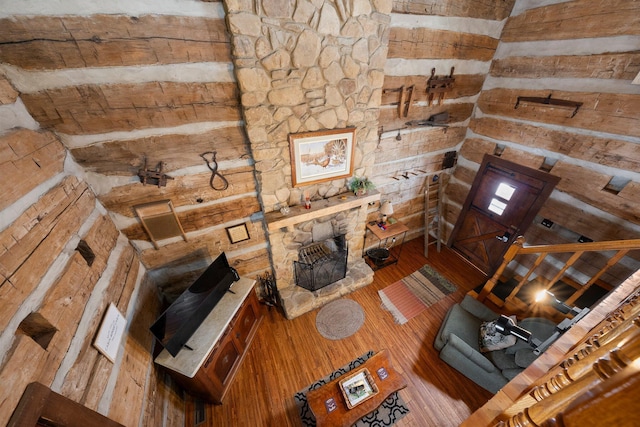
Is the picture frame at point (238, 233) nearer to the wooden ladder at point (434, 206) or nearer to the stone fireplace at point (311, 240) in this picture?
the stone fireplace at point (311, 240)

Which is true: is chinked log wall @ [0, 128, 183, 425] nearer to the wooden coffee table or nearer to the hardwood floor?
the hardwood floor

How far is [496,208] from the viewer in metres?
3.81

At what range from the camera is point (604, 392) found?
0.48m

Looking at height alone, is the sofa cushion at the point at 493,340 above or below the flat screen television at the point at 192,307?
below

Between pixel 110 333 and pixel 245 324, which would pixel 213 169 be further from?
pixel 245 324

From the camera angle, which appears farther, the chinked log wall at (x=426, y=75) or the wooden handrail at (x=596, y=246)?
the chinked log wall at (x=426, y=75)

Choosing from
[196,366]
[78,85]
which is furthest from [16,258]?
[196,366]

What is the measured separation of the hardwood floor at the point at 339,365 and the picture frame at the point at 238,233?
53.4 inches

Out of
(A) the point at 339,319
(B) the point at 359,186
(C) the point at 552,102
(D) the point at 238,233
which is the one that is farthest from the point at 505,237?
(D) the point at 238,233

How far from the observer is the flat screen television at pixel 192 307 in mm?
2150

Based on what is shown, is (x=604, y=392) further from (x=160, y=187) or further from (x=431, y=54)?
(x=431, y=54)

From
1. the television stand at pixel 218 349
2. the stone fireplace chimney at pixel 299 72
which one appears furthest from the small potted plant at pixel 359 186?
the television stand at pixel 218 349

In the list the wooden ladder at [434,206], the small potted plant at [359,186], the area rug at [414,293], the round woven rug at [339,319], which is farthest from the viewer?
the wooden ladder at [434,206]

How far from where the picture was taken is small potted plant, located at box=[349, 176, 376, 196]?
3.24 meters
